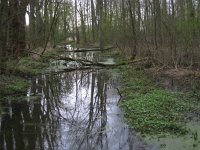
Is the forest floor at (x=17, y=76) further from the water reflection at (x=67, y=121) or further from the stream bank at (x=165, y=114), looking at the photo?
the stream bank at (x=165, y=114)

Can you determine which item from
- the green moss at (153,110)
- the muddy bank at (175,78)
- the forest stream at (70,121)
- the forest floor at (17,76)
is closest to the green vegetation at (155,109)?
the green moss at (153,110)

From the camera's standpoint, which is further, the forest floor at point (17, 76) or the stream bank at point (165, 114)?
the forest floor at point (17, 76)

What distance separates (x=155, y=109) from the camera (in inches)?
376

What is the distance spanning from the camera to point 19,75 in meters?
16.6

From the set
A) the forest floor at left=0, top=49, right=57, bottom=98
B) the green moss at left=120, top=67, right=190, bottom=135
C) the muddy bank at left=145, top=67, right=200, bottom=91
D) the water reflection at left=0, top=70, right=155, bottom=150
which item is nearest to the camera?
the water reflection at left=0, top=70, right=155, bottom=150

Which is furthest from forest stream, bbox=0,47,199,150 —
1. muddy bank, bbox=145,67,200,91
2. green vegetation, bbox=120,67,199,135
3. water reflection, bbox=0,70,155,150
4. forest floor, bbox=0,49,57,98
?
muddy bank, bbox=145,67,200,91

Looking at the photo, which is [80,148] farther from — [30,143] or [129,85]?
[129,85]

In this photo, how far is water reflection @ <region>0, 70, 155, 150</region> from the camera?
7.38m

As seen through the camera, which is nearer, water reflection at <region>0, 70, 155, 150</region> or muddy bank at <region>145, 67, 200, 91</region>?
water reflection at <region>0, 70, 155, 150</region>

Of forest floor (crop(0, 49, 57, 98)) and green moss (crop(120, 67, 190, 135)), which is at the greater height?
forest floor (crop(0, 49, 57, 98))

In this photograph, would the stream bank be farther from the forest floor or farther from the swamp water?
the forest floor

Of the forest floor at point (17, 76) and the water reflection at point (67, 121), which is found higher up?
the forest floor at point (17, 76)

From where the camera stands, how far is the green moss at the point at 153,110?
8148mm

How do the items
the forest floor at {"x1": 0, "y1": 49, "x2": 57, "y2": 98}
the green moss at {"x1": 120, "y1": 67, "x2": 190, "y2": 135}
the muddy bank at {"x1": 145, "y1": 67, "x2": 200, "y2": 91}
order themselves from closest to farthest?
the green moss at {"x1": 120, "y1": 67, "x2": 190, "y2": 135}, the forest floor at {"x1": 0, "y1": 49, "x2": 57, "y2": 98}, the muddy bank at {"x1": 145, "y1": 67, "x2": 200, "y2": 91}
